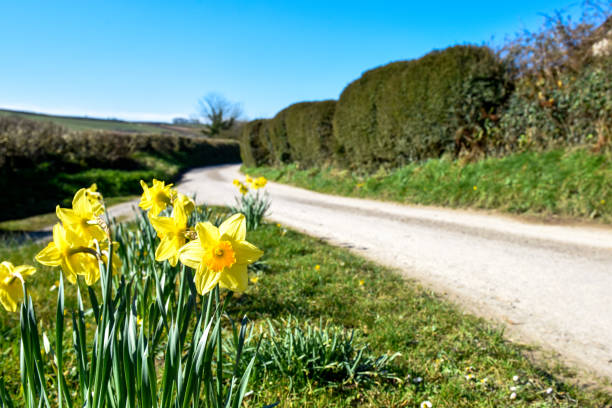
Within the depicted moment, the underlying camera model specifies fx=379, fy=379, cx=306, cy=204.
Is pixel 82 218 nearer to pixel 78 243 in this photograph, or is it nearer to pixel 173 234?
pixel 78 243

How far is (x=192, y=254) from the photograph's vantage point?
1.08m

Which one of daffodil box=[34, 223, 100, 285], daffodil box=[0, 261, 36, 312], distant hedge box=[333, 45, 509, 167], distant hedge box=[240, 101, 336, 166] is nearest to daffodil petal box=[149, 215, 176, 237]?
daffodil box=[34, 223, 100, 285]

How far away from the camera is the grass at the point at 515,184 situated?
239 inches

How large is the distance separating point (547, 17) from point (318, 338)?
930 centimetres

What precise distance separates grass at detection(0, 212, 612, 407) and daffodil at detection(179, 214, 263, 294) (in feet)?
3.61

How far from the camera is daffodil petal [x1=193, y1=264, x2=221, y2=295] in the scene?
108 cm

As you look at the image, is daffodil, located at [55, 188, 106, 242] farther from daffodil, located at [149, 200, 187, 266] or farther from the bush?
the bush

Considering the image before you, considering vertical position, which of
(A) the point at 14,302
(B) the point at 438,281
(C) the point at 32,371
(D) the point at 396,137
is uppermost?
(D) the point at 396,137

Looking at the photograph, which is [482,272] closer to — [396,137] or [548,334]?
[548,334]

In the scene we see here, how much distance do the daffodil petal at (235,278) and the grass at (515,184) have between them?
21.0 feet

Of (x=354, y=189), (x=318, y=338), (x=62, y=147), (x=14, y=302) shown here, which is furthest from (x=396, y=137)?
(x=62, y=147)

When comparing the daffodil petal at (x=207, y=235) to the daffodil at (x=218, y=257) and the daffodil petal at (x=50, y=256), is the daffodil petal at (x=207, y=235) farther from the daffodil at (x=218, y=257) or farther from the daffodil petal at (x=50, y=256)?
the daffodil petal at (x=50, y=256)

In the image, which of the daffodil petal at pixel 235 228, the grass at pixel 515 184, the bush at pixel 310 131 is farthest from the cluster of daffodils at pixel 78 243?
the bush at pixel 310 131

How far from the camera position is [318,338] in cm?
218
